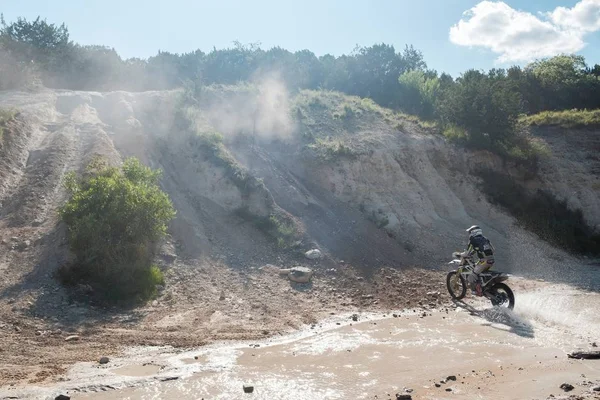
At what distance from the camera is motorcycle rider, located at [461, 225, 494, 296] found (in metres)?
12.0

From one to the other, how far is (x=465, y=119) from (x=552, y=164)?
4817mm

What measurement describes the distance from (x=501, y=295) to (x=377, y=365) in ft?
17.4

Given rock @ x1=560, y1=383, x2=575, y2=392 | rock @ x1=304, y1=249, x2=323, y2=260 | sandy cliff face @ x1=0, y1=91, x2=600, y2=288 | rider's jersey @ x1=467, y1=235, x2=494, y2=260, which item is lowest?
rock @ x1=560, y1=383, x2=575, y2=392

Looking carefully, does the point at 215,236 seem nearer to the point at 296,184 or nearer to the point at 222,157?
the point at 222,157

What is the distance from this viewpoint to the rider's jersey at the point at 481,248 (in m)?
12.1

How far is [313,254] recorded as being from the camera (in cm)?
1488

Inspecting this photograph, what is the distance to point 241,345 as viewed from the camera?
29.5 feet

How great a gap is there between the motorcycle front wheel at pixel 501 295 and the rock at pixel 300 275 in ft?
14.7

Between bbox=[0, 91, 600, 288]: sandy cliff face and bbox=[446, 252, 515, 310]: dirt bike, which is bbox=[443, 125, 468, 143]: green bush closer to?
bbox=[0, 91, 600, 288]: sandy cliff face

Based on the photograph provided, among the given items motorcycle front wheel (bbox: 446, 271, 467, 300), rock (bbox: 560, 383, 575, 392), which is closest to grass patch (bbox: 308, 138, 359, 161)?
motorcycle front wheel (bbox: 446, 271, 467, 300)

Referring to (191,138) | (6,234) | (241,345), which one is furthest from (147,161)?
(241,345)

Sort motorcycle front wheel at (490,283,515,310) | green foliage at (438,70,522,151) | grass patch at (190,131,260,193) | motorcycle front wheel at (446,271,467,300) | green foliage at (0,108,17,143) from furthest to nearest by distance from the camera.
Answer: green foliage at (438,70,522,151)
grass patch at (190,131,260,193)
green foliage at (0,108,17,143)
motorcycle front wheel at (446,271,467,300)
motorcycle front wheel at (490,283,515,310)

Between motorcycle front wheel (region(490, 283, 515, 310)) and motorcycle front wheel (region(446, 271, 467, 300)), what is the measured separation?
0.97 m

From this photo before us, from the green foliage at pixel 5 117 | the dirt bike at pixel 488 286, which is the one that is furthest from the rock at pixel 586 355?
the green foliage at pixel 5 117
